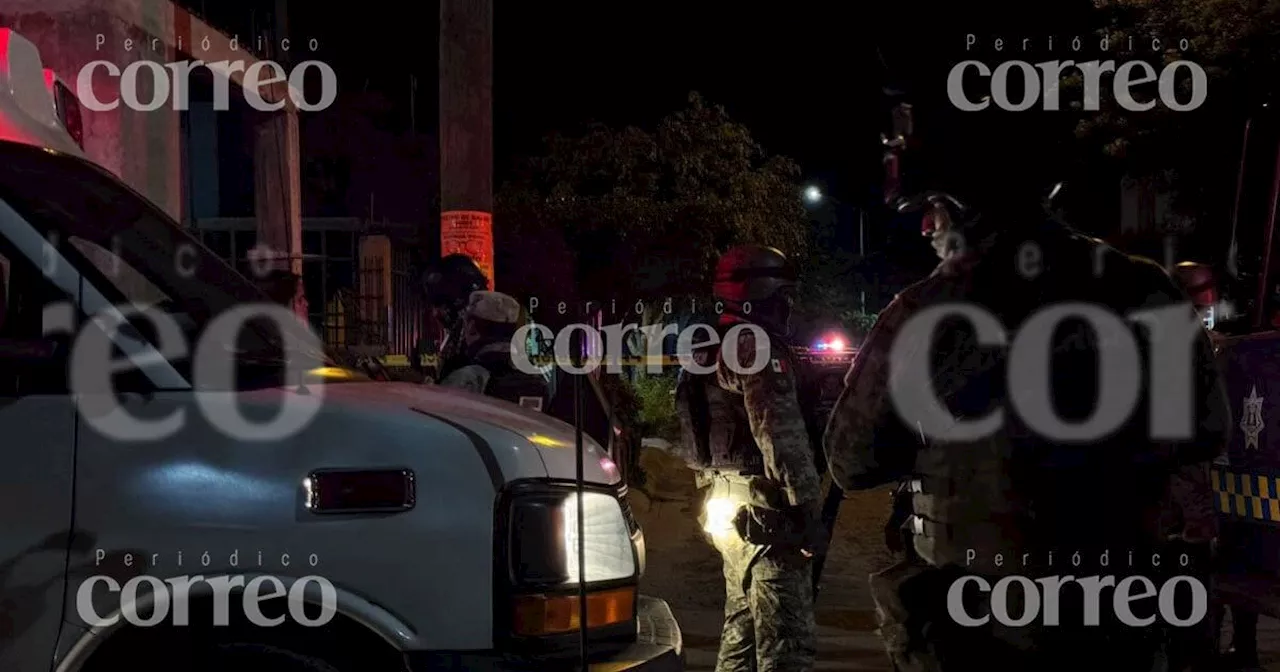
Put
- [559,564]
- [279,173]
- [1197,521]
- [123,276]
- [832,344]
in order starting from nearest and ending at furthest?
[559,564]
[123,276]
[1197,521]
[279,173]
[832,344]

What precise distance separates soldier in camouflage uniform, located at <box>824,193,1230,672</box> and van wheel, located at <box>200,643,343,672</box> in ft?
4.56

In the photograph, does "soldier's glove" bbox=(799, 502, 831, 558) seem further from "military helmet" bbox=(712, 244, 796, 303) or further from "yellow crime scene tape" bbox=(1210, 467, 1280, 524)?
"yellow crime scene tape" bbox=(1210, 467, 1280, 524)

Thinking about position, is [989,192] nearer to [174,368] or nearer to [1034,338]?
[1034,338]

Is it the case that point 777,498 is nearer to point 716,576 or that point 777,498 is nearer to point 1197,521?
point 1197,521

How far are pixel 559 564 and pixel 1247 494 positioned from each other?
362 centimetres

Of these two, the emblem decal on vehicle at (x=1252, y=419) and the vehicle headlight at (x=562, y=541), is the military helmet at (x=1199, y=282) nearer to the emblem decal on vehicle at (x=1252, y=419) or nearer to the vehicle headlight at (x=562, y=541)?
the emblem decal on vehicle at (x=1252, y=419)

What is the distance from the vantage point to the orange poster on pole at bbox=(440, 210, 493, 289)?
27.7 feet

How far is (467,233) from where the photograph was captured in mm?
8469

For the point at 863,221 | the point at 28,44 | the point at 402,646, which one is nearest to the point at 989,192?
the point at 402,646

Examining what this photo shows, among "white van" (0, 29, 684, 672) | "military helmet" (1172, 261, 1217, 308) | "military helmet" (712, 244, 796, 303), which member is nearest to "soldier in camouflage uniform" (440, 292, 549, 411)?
"military helmet" (712, 244, 796, 303)

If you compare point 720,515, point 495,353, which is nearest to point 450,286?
point 495,353

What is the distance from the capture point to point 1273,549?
513cm

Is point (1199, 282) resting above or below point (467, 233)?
below

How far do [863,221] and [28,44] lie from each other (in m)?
41.3
